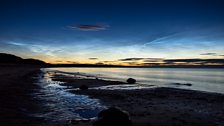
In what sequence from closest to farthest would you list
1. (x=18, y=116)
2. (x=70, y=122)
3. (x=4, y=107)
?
1. (x=70, y=122)
2. (x=18, y=116)
3. (x=4, y=107)

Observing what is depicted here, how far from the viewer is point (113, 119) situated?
8.72m

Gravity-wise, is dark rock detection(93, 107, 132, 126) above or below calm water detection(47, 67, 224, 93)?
above

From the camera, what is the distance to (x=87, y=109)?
45.5 feet

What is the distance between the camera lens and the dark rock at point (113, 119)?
8702 mm

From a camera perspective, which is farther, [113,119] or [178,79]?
[178,79]

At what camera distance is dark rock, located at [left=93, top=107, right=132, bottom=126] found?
870 centimetres

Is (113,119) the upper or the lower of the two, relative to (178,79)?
upper

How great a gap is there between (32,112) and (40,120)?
6.93ft

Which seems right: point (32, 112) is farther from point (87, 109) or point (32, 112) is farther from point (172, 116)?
point (172, 116)

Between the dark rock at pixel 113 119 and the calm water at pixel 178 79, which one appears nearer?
the dark rock at pixel 113 119

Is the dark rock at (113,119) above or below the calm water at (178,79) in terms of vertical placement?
above

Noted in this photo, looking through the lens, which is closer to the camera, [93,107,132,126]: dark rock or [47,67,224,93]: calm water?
[93,107,132,126]: dark rock

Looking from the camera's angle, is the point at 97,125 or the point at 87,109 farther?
the point at 87,109

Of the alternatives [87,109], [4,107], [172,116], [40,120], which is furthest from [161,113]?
[4,107]
